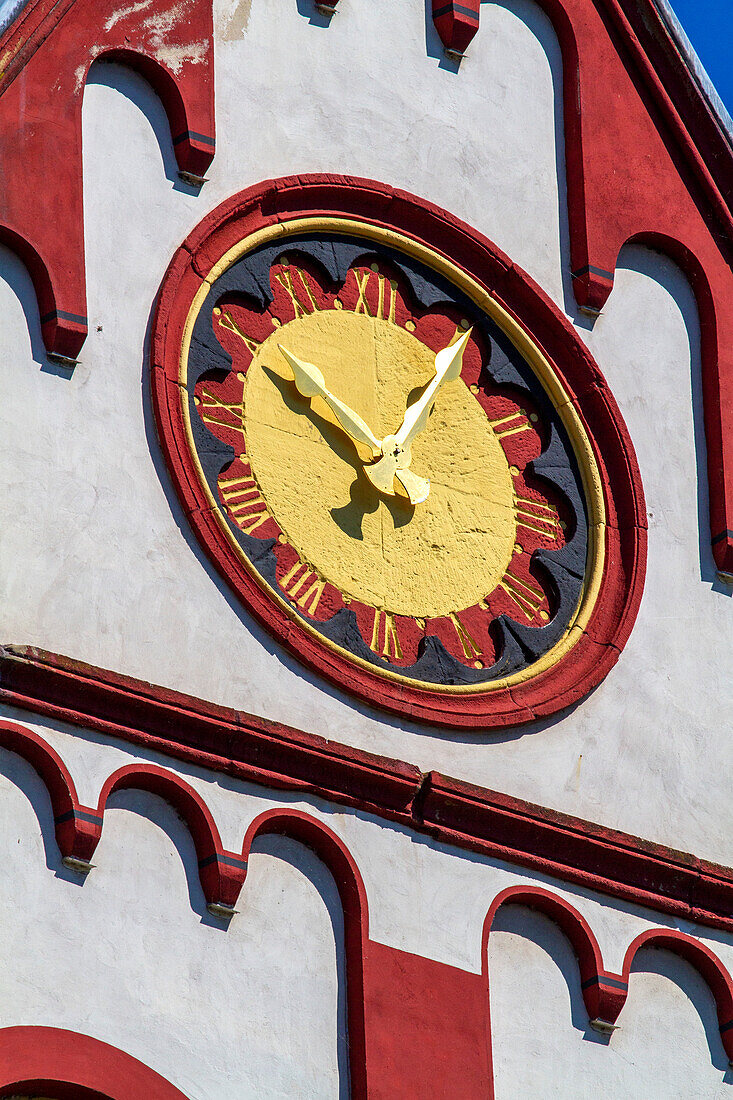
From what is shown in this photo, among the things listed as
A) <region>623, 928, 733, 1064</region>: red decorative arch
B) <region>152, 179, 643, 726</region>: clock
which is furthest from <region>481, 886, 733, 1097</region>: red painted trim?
<region>152, 179, 643, 726</region>: clock

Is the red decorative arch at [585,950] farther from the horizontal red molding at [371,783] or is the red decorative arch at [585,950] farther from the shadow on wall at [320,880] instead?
the shadow on wall at [320,880]

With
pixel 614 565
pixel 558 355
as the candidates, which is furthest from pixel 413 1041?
pixel 558 355

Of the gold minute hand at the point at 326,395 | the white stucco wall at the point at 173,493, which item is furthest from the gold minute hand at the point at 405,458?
the white stucco wall at the point at 173,493

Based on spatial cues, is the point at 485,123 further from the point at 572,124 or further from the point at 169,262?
the point at 169,262

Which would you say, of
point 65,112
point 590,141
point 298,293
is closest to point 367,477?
point 298,293

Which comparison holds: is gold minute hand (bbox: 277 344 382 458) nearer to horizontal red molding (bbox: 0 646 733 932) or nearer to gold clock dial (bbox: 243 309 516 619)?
gold clock dial (bbox: 243 309 516 619)

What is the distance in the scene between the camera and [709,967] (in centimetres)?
1504

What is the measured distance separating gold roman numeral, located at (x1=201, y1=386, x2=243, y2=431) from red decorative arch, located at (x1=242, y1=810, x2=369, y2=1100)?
7.17 ft

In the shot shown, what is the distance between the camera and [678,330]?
17172mm

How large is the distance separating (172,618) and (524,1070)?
2738 millimetres

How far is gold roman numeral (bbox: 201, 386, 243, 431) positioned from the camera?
15078 mm

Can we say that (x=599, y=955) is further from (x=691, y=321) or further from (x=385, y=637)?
(x=691, y=321)

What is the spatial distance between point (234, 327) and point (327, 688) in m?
2.06

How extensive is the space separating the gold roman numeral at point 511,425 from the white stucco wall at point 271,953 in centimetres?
270
